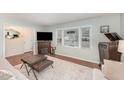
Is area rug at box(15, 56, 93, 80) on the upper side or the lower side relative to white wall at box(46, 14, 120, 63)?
lower

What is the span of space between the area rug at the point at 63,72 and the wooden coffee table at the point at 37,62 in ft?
0.21

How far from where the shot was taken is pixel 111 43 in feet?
4.99

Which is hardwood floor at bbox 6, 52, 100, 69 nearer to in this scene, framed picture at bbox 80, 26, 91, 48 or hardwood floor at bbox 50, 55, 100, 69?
hardwood floor at bbox 50, 55, 100, 69

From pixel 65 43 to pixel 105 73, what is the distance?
72 centimetres

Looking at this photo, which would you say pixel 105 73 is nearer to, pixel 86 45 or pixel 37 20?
pixel 86 45

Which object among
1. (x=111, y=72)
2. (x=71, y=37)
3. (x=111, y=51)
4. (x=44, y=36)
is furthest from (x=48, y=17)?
(x=111, y=51)

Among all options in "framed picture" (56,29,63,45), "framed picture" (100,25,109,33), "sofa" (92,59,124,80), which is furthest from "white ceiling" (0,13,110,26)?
"sofa" (92,59,124,80)

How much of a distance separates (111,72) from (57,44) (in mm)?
868

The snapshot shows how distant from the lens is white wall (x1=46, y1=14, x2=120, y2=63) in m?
1.17

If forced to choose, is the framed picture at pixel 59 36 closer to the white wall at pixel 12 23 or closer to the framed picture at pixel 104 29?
the white wall at pixel 12 23

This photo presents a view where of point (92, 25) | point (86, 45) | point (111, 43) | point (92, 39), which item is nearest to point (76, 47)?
point (86, 45)

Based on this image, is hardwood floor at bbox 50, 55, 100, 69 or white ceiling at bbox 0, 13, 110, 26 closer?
white ceiling at bbox 0, 13, 110, 26

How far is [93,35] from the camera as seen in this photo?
1283 millimetres

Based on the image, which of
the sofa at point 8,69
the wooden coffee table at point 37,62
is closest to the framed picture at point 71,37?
the wooden coffee table at point 37,62
